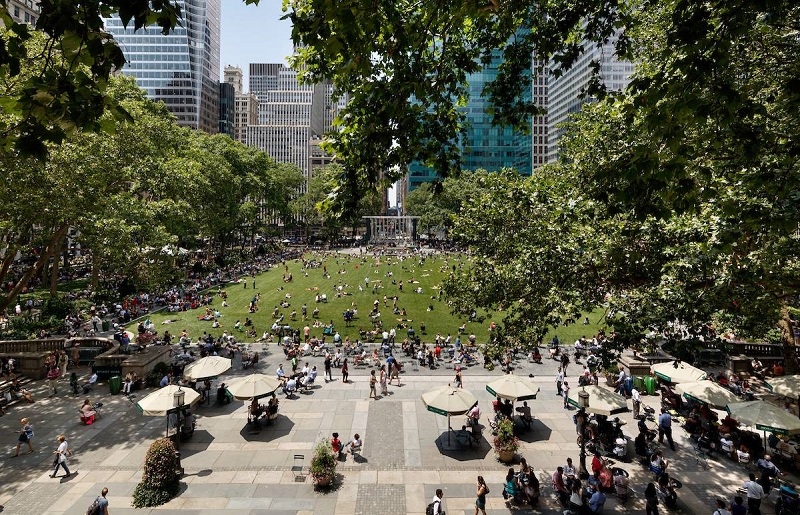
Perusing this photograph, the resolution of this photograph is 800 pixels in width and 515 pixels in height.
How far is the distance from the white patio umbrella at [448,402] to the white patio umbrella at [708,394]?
811 cm

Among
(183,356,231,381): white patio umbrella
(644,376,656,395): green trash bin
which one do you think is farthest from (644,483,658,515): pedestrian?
(183,356,231,381): white patio umbrella

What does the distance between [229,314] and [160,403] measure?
20097 mm

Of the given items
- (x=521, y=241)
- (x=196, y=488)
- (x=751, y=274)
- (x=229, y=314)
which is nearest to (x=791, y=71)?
(x=751, y=274)

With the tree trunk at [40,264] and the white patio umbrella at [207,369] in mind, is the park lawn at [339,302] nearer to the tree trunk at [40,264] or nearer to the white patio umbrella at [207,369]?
the white patio umbrella at [207,369]

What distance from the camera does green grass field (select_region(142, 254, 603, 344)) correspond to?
100.0 feet

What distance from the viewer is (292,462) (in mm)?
13711

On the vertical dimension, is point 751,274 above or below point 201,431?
above

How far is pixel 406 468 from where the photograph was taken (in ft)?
43.8

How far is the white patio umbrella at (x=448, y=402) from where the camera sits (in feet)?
46.9

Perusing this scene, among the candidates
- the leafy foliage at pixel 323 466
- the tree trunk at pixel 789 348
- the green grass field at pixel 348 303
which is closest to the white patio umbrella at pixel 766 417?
the tree trunk at pixel 789 348

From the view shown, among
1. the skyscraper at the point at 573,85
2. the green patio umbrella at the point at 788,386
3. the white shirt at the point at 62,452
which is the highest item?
the skyscraper at the point at 573,85

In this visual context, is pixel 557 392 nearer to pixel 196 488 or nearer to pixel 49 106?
pixel 196 488

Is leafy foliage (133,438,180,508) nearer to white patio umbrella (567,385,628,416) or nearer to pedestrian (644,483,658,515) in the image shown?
white patio umbrella (567,385,628,416)

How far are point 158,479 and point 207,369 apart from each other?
21.8 ft
